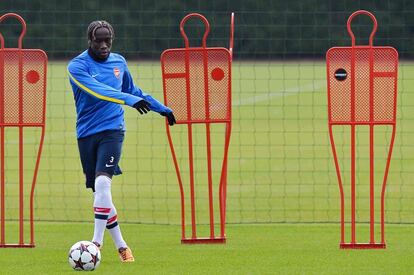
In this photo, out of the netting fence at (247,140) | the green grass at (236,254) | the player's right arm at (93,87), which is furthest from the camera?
the netting fence at (247,140)

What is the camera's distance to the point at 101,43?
11883 mm

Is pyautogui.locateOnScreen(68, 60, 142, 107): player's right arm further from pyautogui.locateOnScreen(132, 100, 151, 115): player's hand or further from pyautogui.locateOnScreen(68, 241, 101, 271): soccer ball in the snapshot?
pyautogui.locateOnScreen(68, 241, 101, 271): soccer ball

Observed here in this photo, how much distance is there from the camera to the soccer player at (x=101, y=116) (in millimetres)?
11695

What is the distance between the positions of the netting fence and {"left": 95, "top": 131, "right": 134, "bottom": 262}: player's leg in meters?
3.96

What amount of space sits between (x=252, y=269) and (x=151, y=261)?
105 centimetres

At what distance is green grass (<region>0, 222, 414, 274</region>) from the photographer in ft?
36.9

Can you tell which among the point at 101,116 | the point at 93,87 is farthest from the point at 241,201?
the point at 93,87

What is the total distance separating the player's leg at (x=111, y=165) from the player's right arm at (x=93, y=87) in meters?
0.47

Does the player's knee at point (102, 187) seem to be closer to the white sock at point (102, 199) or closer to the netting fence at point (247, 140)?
the white sock at point (102, 199)

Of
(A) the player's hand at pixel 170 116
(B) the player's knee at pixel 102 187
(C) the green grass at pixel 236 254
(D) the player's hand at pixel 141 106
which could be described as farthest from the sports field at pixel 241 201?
(D) the player's hand at pixel 141 106

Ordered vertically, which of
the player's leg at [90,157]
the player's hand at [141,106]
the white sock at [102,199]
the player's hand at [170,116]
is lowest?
the white sock at [102,199]

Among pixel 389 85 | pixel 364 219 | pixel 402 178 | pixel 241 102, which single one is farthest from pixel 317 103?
pixel 389 85

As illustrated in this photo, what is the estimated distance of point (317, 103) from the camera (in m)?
32.5

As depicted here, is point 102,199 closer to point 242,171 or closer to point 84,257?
point 84,257
